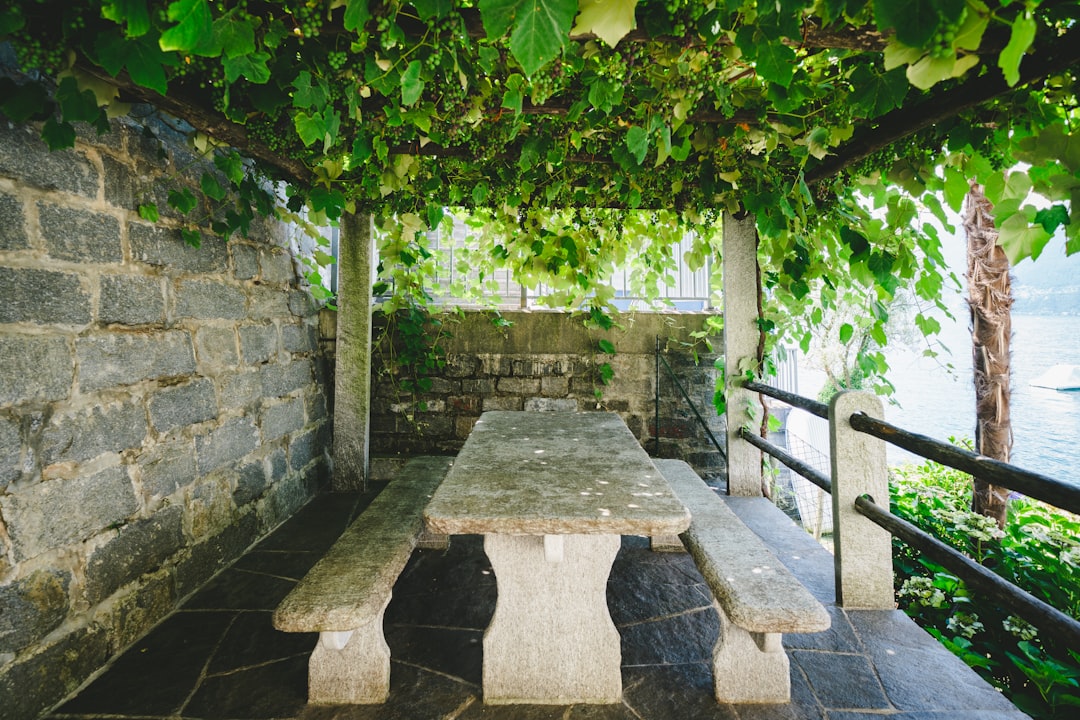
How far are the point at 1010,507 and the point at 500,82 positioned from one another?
17.9ft

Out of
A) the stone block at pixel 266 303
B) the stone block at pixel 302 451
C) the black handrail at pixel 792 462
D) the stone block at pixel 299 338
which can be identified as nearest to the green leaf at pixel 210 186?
the stone block at pixel 266 303

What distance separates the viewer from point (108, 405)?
1.97 metres

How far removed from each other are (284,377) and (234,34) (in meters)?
2.47

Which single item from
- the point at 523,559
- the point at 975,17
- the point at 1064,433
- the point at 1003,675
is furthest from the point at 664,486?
the point at 1064,433

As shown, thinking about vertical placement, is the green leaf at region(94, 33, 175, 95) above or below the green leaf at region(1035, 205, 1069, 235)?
above

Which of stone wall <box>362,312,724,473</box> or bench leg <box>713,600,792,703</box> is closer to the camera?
bench leg <box>713,600,792,703</box>

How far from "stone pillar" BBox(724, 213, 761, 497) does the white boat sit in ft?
46.0

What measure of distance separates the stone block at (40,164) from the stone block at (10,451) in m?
0.79

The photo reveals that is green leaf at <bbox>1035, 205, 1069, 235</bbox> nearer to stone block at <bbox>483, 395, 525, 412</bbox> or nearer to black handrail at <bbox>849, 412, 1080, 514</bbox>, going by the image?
black handrail at <bbox>849, 412, 1080, 514</bbox>

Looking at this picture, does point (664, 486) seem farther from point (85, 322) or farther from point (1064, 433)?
point (1064, 433)

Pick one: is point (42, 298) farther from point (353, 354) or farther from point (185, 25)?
point (353, 354)

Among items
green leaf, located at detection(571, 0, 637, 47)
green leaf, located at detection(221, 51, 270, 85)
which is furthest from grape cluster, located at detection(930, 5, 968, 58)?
green leaf, located at detection(221, 51, 270, 85)

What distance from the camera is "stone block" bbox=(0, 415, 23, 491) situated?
1.58 m

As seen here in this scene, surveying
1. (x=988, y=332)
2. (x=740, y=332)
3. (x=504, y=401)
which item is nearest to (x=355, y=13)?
(x=740, y=332)
